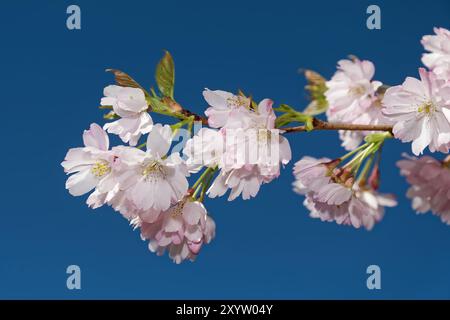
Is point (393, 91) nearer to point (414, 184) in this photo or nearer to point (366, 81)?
point (366, 81)

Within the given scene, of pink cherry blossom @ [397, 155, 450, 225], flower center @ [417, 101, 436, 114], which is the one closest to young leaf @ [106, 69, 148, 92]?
flower center @ [417, 101, 436, 114]

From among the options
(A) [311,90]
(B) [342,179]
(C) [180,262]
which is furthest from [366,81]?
(C) [180,262]

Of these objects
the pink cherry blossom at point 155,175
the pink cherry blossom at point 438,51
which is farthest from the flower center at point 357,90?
the pink cherry blossom at point 155,175

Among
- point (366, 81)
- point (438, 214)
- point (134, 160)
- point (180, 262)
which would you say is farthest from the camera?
point (438, 214)

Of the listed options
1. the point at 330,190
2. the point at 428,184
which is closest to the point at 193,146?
the point at 330,190

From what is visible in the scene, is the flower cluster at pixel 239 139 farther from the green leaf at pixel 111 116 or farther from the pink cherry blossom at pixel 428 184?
the pink cherry blossom at pixel 428 184

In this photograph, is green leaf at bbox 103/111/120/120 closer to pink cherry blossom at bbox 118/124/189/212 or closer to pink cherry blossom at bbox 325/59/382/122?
pink cherry blossom at bbox 118/124/189/212
